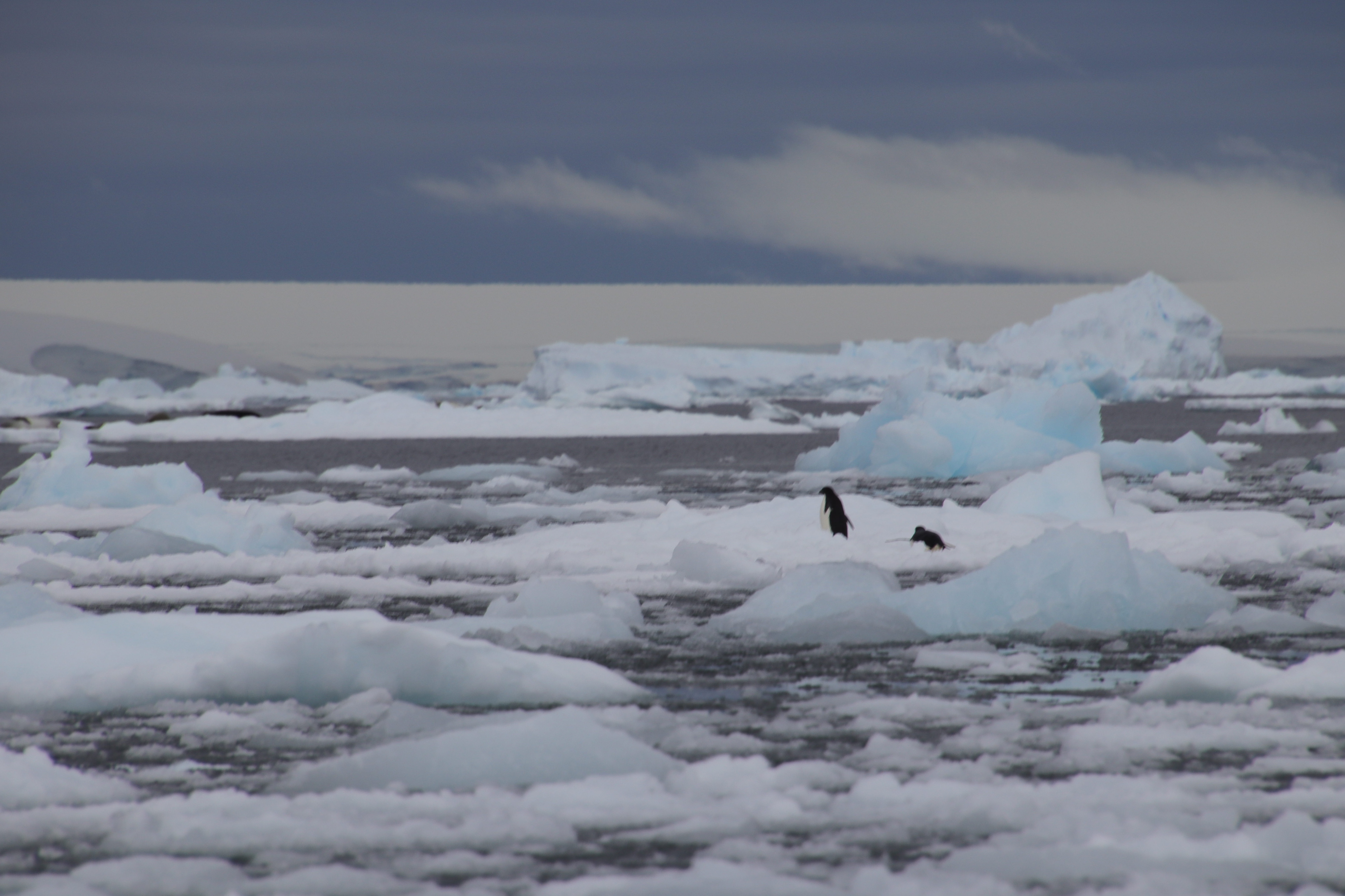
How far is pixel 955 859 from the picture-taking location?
3.69 meters

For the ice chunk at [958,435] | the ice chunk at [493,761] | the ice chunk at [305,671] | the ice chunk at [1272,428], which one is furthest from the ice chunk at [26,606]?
the ice chunk at [1272,428]

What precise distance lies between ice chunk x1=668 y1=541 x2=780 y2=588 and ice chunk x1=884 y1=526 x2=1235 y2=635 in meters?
2.22

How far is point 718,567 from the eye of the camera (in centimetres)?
1047

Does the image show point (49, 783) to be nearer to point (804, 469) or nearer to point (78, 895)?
point (78, 895)

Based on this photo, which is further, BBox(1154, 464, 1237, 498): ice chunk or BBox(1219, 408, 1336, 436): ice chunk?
BBox(1219, 408, 1336, 436): ice chunk

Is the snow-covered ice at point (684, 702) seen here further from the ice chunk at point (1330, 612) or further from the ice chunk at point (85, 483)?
the ice chunk at point (85, 483)

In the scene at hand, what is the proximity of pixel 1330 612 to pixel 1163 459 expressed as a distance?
1611 centimetres

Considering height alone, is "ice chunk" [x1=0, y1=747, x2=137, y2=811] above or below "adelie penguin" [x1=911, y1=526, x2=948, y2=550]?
below

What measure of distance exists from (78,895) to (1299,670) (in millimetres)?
4518

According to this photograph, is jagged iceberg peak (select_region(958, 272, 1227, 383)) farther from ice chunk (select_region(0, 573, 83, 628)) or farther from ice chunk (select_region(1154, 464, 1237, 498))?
ice chunk (select_region(0, 573, 83, 628))

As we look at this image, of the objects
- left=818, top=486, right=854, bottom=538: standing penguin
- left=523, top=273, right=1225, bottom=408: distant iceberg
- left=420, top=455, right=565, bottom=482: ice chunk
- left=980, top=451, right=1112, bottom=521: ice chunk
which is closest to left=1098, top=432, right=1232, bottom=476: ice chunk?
left=420, top=455, right=565, bottom=482: ice chunk

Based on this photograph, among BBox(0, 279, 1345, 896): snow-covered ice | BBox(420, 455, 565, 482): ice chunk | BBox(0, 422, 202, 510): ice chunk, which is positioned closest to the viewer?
BBox(0, 279, 1345, 896): snow-covered ice

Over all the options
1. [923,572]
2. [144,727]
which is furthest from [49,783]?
[923,572]

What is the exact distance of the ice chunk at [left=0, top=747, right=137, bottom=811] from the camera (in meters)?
4.39
